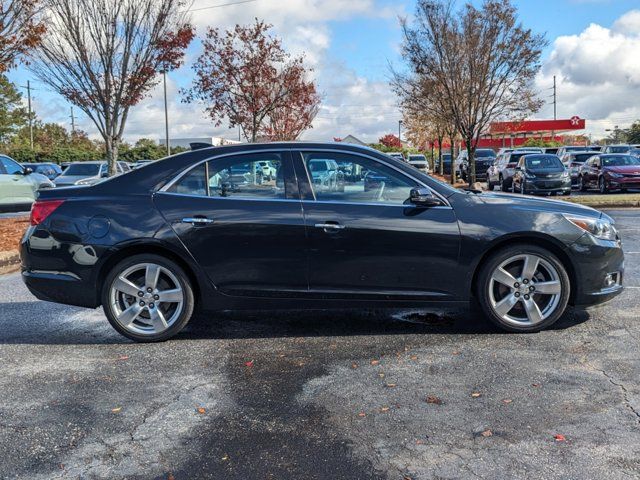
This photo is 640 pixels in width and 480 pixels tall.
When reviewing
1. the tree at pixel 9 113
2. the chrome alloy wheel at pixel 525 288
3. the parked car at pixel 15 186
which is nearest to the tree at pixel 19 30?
the parked car at pixel 15 186

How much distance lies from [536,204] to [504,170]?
22.3 metres

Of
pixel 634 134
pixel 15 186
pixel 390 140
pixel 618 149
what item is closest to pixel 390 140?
pixel 390 140

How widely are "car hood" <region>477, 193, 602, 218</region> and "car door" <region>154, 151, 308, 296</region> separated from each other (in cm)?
166

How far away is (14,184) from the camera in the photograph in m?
15.0

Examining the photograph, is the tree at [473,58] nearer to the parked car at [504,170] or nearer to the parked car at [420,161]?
the parked car at [504,170]

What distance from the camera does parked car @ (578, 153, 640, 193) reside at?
22.0 meters

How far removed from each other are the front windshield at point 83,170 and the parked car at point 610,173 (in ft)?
63.6

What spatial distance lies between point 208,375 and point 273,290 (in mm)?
Answer: 1007

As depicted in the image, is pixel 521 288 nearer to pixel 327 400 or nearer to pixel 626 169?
pixel 327 400

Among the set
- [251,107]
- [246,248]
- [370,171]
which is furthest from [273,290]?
[251,107]

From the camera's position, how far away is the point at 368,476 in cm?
286

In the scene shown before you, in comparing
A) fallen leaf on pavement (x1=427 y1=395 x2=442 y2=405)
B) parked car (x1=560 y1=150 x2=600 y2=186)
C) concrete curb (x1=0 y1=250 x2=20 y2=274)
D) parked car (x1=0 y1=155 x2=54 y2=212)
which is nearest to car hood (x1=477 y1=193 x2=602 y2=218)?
fallen leaf on pavement (x1=427 y1=395 x2=442 y2=405)

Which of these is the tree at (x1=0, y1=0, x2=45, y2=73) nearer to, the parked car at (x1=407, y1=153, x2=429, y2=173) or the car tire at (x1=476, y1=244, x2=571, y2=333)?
the car tire at (x1=476, y1=244, x2=571, y2=333)

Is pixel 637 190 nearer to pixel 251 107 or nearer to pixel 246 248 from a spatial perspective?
pixel 251 107
